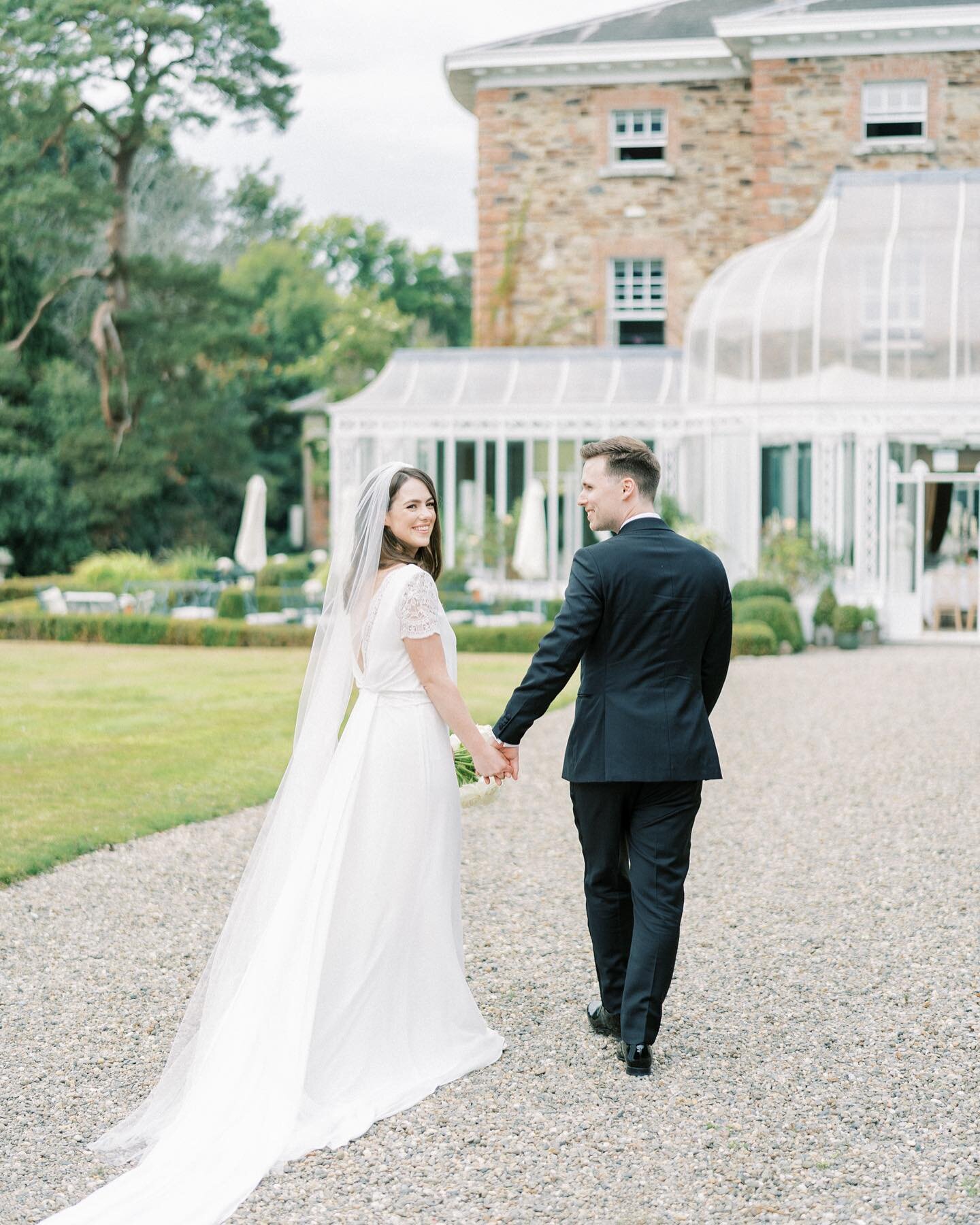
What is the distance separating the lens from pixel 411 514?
4.13m

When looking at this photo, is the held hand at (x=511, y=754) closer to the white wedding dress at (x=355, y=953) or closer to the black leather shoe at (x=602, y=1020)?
the white wedding dress at (x=355, y=953)

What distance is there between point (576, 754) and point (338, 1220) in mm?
1410

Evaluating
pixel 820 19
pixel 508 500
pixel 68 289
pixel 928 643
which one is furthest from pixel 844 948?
pixel 68 289

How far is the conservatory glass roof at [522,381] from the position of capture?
770 inches

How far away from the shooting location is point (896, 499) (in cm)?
1742

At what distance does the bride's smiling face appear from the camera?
4.14m

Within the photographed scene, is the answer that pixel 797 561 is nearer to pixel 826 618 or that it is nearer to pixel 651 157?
pixel 826 618

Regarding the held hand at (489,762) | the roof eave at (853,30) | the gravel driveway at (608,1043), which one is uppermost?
the roof eave at (853,30)

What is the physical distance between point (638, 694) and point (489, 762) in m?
0.45

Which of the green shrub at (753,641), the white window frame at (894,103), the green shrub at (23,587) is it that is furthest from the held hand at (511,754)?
the white window frame at (894,103)

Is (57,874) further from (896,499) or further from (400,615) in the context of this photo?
(896,499)

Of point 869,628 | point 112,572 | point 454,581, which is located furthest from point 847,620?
point 112,572

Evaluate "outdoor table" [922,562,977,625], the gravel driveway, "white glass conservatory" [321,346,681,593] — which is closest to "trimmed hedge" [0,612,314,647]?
"white glass conservatory" [321,346,681,593]

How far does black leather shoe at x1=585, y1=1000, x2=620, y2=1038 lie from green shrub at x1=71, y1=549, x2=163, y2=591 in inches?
630
